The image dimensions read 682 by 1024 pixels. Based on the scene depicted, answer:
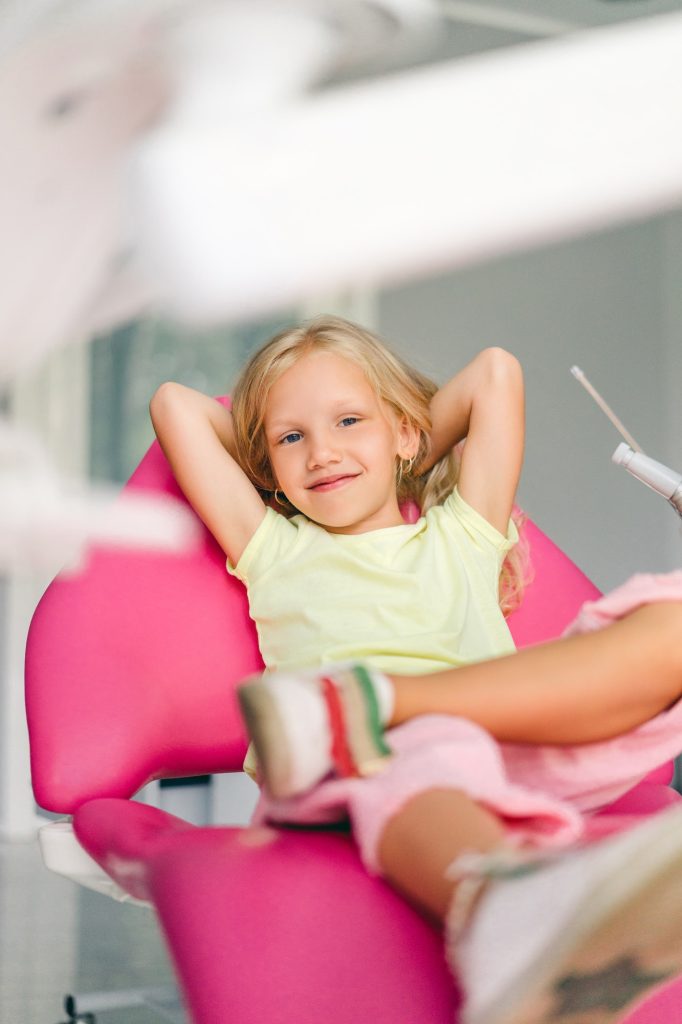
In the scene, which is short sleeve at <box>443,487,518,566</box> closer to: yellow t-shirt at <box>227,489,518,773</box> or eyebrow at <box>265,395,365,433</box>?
yellow t-shirt at <box>227,489,518,773</box>

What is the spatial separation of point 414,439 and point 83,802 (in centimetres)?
51

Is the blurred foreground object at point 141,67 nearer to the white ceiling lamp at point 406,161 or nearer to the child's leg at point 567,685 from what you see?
the white ceiling lamp at point 406,161

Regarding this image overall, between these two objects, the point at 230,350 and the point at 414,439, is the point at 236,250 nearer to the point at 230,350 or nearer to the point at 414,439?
the point at 414,439

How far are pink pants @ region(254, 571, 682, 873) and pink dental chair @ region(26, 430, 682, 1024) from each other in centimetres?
4

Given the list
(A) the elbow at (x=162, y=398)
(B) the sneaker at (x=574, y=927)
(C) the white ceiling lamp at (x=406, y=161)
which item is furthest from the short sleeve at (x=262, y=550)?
(B) the sneaker at (x=574, y=927)

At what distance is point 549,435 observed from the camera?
2943 mm

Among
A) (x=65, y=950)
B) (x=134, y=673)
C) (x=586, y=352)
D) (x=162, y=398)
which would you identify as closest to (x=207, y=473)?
(x=162, y=398)

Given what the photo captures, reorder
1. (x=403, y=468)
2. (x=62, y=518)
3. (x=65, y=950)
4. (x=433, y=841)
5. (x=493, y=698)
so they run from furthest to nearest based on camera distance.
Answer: (x=62, y=518) → (x=65, y=950) → (x=403, y=468) → (x=493, y=698) → (x=433, y=841)

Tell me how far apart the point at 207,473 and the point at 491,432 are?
293 mm

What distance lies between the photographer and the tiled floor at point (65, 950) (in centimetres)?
136

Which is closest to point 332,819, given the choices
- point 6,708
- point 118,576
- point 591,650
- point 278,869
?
point 278,869

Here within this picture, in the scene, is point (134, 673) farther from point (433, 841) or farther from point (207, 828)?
point (433, 841)

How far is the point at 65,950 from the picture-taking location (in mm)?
1622

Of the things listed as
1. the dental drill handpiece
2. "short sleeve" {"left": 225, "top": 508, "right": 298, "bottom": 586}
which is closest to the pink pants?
the dental drill handpiece
